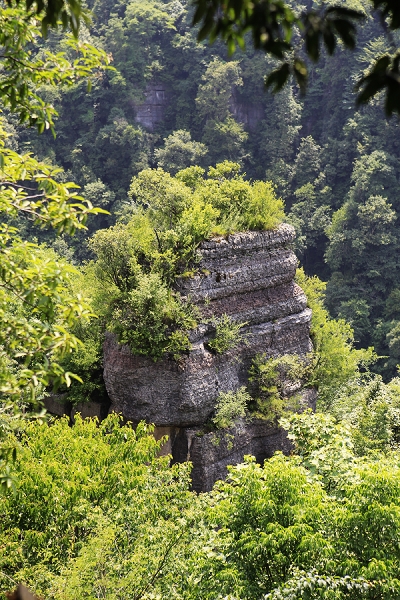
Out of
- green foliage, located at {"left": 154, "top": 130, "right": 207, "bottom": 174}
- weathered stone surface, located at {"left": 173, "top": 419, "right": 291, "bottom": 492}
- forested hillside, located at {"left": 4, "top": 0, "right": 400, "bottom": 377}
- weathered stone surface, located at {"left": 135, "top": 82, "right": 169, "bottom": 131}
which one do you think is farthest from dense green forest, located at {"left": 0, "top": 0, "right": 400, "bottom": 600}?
weathered stone surface, located at {"left": 135, "top": 82, "right": 169, "bottom": 131}

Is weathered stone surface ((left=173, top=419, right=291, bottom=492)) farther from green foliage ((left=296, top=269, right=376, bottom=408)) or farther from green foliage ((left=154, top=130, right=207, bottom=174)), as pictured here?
green foliage ((left=154, top=130, right=207, bottom=174))

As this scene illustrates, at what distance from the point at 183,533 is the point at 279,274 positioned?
28.7 feet

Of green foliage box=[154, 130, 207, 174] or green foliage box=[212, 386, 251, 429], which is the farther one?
green foliage box=[154, 130, 207, 174]

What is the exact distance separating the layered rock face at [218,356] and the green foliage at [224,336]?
15cm

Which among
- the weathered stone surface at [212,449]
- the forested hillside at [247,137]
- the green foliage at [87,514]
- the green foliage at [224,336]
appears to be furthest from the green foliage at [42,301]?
the forested hillside at [247,137]

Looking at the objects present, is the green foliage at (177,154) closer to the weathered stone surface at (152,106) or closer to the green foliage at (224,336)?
the weathered stone surface at (152,106)

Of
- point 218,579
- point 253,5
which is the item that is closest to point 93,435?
point 218,579

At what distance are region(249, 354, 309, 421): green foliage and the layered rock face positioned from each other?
0.26 m

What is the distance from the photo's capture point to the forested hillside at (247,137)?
34.2 metres

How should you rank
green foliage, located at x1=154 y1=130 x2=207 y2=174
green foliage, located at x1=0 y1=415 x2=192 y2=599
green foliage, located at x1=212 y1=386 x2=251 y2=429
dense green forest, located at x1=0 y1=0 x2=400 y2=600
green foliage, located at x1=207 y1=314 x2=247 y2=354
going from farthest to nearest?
green foliage, located at x1=154 y1=130 x2=207 y2=174
green foliage, located at x1=207 y1=314 x2=247 y2=354
green foliage, located at x1=212 y1=386 x2=251 y2=429
green foliage, located at x1=0 y1=415 x2=192 y2=599
dense green forest, located at x1=0 y1=0 x2=400 y2=600

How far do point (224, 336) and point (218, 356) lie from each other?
0.52 m

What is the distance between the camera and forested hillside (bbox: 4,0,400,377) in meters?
34.2

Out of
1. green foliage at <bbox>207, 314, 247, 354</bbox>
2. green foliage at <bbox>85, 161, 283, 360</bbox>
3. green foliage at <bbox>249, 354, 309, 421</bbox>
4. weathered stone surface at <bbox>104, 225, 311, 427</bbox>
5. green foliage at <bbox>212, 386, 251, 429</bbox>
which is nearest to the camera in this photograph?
green foliage at <bbox>85, 161, 283, 360</bbox>

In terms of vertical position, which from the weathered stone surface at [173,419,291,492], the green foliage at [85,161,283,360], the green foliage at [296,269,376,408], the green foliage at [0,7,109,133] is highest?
the green foliage at [0,7,109,133]
